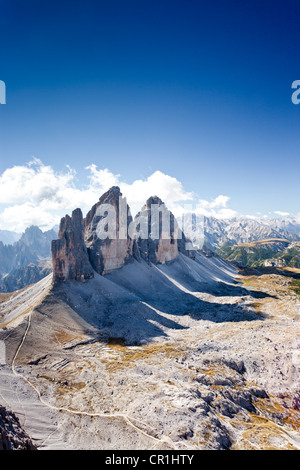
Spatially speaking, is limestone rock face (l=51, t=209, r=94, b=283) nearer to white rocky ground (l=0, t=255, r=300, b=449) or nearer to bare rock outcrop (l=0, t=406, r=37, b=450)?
white rocky ground (l=0, t=255, r=300, b=449)

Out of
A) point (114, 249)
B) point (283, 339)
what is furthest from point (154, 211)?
point (283, 339)

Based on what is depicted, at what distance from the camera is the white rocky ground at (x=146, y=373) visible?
75.6ft

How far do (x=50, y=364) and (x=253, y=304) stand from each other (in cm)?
7002

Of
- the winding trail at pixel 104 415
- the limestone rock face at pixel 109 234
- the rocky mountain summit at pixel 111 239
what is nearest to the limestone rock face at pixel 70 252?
the rocky mountain summit at pixel 111 239

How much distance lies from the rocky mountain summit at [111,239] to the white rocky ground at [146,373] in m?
8.70

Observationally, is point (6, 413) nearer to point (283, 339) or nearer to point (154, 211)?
point (283, 339)

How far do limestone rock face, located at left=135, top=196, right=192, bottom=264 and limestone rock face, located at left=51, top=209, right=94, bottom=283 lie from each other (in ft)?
121

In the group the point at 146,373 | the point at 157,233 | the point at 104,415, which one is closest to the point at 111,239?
the point at 157,233

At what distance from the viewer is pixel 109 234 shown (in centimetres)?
8812

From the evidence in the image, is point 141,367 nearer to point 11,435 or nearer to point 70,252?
point 11,435

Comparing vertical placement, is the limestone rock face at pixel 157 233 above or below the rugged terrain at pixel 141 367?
above

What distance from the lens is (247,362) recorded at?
1460 inches

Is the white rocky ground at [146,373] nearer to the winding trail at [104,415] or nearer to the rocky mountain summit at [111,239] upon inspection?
the winding trail at [104,415]

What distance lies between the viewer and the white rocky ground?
75.6ft
